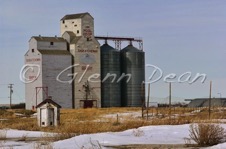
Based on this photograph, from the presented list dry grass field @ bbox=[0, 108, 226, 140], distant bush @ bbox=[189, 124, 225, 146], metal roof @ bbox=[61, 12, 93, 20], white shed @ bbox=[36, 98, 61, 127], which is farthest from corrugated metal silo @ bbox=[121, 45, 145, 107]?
distant bush @ bbox=[189, 124, 225, 146]

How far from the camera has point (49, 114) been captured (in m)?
27.1

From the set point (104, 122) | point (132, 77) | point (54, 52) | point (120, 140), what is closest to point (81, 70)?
point (54, 52)

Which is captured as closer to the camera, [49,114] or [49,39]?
[49,114]

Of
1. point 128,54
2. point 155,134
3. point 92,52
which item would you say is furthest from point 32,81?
point 155,134

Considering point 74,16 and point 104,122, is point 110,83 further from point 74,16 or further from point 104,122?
point 104,122

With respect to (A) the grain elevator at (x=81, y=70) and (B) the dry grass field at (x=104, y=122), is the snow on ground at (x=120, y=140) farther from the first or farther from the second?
(A) the grain elevator at (x=81, y=70)

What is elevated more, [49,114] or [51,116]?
[49,114]

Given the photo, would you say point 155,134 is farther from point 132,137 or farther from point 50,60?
point 50,60

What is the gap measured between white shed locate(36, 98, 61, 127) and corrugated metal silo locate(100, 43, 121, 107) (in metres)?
52.6

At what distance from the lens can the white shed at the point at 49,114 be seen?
1065 inches

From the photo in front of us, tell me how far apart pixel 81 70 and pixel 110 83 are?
17.4ft

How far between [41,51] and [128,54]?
14410mm

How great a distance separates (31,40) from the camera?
257 ft

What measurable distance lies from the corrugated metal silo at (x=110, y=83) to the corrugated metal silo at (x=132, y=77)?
1.47 m
